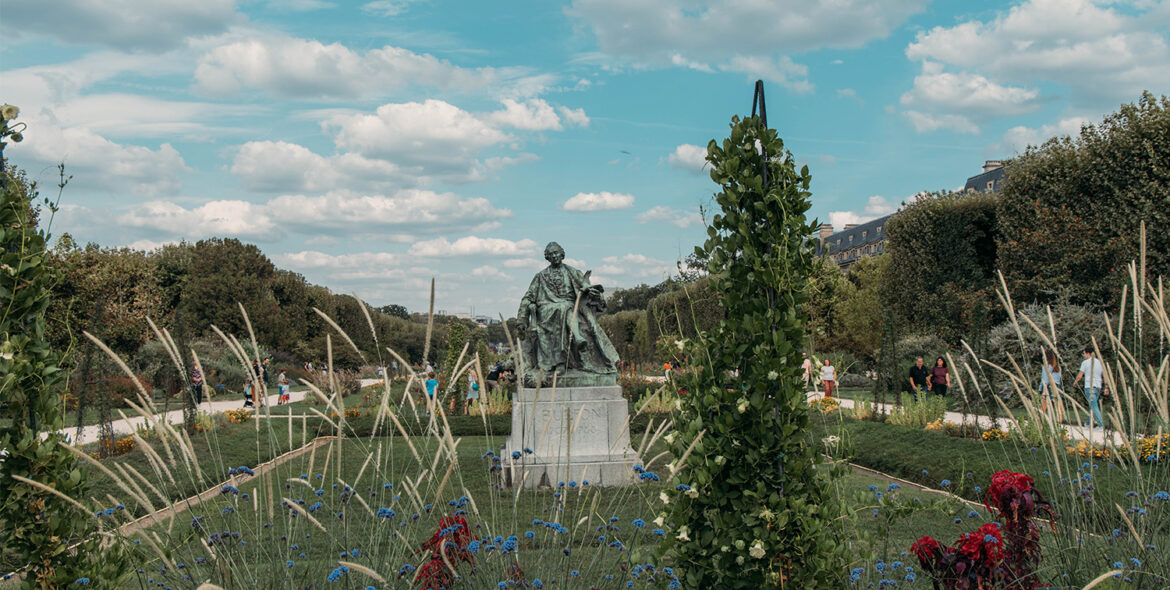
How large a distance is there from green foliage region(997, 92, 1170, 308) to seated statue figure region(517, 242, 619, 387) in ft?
42.5

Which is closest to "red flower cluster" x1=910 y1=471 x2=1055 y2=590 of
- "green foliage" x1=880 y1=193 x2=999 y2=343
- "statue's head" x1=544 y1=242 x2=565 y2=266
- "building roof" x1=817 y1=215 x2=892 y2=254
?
"statue's head" x1=544 y1=242 x2=565 y2=266

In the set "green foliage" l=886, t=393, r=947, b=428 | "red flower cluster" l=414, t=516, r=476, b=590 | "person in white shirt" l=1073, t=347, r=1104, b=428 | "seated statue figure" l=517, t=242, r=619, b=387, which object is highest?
"seated statue figure" l=517, t=242, r=619, b=387

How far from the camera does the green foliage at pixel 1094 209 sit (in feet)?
59.2

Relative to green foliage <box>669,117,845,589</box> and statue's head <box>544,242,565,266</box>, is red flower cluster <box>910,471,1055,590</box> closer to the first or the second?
green foliage <box>669,117,845,589</box>

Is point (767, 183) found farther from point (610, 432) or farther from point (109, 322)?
point (109, 322)

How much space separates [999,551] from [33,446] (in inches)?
153

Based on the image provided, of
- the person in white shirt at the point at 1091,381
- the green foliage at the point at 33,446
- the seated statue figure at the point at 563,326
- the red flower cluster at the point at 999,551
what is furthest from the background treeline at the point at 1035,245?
the green foliage at the point at 33,446

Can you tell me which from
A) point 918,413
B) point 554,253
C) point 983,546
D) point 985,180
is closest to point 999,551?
point 983,546

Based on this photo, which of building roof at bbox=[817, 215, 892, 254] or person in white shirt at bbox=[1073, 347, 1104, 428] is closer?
person in white shirt at bbox=[1073, 347, 1104, 428]

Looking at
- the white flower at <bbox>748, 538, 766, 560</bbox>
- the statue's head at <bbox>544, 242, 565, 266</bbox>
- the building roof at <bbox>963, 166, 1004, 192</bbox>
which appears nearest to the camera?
the white flower at <bbox>748, 538, 766, 560</bbox>

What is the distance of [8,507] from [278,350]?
38708mm

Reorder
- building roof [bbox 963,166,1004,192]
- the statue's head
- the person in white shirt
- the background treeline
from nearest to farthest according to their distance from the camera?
1. the person in white shirt
2. the statue's head
3. the background treeline
4. building roof [bbox 963,166,1004,192]

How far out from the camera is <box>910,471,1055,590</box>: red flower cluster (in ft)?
10.3

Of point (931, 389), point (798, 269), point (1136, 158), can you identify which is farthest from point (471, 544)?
point (1136, 158)
